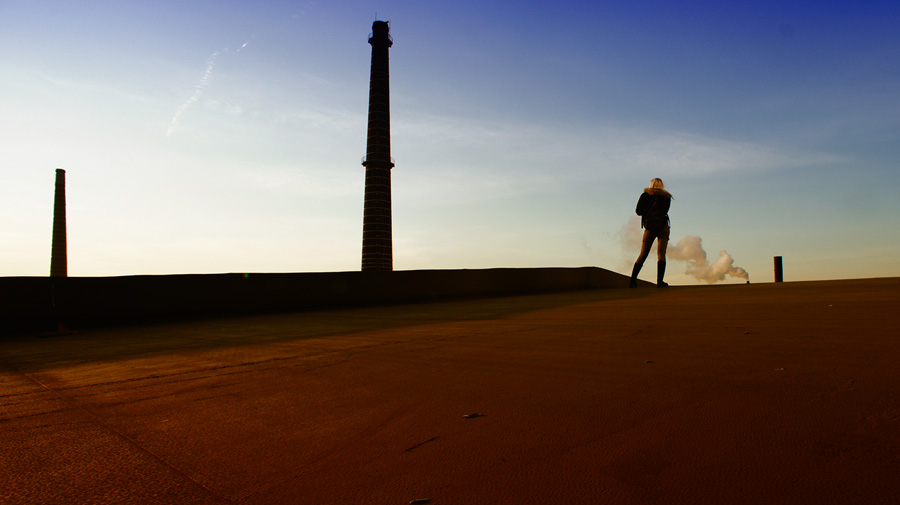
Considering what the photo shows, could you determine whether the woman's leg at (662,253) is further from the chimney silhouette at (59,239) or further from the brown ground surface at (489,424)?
the chimney silhouette at (59,239)

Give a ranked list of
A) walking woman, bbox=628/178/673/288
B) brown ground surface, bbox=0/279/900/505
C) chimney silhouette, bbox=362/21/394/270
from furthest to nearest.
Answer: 1. chimney silhouette, bbox=362/21/394/270
2. walking woman, bbox=628/178/673/288
3. brown ground surface, bbox=0/279/900/505

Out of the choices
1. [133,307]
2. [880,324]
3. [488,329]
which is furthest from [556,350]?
[133,307]

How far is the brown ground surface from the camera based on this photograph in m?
1.62

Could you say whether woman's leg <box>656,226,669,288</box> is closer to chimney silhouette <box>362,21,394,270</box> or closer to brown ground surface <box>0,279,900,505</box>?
brown ground surface <box>0,279,900,505</box>

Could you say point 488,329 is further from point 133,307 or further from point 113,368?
point 133,307

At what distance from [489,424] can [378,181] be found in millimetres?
38226

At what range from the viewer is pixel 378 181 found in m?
39.7

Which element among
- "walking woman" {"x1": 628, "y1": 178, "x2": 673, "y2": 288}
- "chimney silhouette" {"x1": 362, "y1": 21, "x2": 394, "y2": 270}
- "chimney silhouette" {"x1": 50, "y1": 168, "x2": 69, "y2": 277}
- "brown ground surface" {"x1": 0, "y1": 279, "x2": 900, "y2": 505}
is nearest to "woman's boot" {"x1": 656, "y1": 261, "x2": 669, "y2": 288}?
"walking woman" {"x1": 628, "y1": 178, "x2": 673, "y2": 288}

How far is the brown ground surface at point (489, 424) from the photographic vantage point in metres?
1.62

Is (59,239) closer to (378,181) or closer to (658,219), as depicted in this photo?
(378,181)

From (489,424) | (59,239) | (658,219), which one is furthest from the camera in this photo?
(59,239)

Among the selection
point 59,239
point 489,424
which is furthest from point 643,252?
point 59,239

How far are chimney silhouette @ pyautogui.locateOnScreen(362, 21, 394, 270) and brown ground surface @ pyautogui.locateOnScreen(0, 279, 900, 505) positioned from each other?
34.7 metres

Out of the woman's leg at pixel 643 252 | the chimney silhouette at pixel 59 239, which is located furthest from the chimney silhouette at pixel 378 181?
the woman's leg at pixel 643 252
